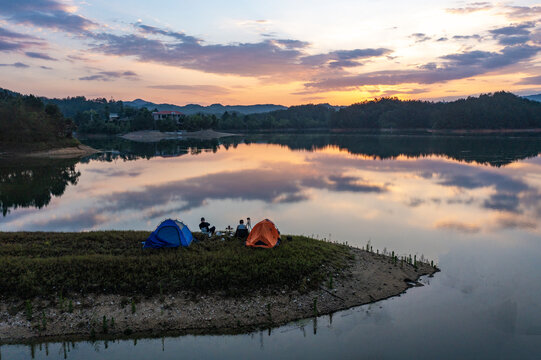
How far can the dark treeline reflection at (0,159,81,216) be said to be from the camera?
41.6 m

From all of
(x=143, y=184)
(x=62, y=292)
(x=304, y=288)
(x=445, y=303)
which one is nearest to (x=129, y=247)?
(x=62, y=292)

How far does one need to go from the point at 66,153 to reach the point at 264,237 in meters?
94.9

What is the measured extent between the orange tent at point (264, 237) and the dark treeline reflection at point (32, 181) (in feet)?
93.8

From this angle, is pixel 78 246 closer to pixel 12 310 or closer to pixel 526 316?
pixel 12 310

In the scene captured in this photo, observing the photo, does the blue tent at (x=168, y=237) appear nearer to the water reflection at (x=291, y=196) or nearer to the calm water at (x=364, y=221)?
the calm water at (x=364, y=221)

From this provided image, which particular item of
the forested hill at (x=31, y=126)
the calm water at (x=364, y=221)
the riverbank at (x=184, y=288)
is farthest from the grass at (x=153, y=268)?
A: the forested hill at (x=31, y=126)

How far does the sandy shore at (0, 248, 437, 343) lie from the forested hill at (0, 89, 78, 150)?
91.6 m

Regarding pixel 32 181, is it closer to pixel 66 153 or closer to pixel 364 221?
pixel 66 153

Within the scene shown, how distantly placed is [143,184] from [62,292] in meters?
36.2

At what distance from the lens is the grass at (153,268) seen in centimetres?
1797

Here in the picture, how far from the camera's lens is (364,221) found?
32812mm

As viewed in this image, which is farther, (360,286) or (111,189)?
(111,189)

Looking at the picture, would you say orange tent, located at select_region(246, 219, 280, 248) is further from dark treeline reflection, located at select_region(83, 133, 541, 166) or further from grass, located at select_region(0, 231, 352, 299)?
dark treeline reflection, located at select_region(83, 133, 541, 166)

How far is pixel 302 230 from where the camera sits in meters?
29.8
